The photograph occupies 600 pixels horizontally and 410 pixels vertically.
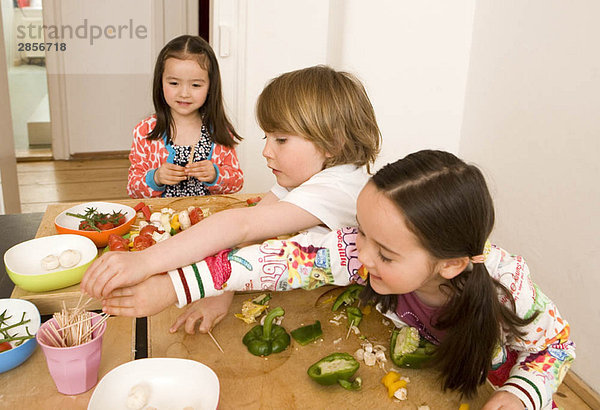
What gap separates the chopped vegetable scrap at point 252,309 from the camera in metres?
1.17

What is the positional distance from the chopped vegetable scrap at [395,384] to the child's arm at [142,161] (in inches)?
54.0

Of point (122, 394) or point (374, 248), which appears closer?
point (122, 394)

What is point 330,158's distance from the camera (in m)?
1.44

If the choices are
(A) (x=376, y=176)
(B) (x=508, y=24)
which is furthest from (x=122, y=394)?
(B) (x=508, y=24)

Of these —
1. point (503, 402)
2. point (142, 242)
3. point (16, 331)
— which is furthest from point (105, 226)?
point (503, 402)

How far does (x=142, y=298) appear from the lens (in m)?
1.02

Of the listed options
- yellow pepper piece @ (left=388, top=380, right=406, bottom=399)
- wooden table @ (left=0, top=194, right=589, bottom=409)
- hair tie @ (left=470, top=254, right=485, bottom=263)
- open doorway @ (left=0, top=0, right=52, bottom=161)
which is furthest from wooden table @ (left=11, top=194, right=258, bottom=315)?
open doorway @ (left=0, top=0, right=52, bottom=161)

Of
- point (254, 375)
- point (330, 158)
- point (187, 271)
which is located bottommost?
point (254, 375)

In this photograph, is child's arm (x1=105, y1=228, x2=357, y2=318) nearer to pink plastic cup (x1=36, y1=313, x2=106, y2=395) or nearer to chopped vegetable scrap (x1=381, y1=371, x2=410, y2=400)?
pink plastic cup (x1=36, y1=313, x2=106, y2=395)

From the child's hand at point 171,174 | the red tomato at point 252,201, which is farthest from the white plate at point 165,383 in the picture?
the child's hand at point 171,174

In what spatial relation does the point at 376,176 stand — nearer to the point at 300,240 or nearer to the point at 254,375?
the point at 300,240

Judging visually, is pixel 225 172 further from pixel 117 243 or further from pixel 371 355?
pixel 371 355

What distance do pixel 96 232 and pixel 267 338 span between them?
0.60 metres

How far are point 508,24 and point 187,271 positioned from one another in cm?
200
